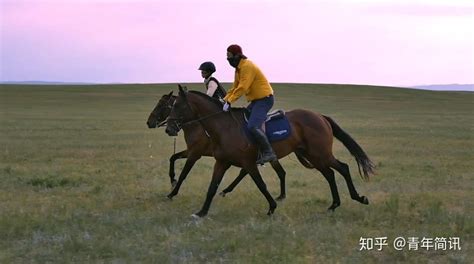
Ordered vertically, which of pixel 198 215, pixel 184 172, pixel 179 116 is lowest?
pixel 198 215

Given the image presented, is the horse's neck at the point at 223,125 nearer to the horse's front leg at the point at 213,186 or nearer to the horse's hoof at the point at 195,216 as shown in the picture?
the horse's front leg at the point at 213,186

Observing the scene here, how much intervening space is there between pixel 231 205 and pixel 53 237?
329 centimetres

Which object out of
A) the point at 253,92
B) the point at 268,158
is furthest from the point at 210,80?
the point at 268,158

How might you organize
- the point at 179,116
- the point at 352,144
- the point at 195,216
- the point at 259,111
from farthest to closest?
the point at 352,144 < the point at 179,116 < the point at 259,111 < the point at 195,216

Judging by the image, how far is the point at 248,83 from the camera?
9.27 metres

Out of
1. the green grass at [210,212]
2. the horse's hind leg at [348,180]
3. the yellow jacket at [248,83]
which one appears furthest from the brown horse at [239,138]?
the green grass at [210,212]

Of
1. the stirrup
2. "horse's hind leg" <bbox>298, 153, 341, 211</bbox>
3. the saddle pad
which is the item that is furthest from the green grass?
the saddle pad

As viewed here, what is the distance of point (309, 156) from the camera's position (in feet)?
32.8

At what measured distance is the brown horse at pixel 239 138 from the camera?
369 inches

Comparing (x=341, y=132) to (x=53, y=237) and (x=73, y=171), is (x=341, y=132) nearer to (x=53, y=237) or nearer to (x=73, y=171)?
(x=53, y=237)

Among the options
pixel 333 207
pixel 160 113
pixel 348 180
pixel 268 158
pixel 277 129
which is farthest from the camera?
pixel 160 113

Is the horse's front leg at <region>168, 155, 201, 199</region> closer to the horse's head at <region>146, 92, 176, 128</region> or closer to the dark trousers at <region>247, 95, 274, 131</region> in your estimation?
the horse's head at <region>146, 92, 176, 128</region>

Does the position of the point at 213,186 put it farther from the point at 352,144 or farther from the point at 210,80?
the point at 352,144

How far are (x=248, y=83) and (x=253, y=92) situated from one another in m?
0.32
